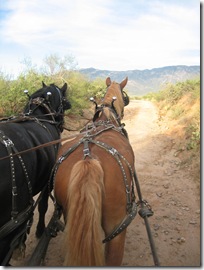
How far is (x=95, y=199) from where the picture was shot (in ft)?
6.98

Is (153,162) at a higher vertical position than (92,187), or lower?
lower

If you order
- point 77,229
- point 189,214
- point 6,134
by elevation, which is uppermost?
point 6,134

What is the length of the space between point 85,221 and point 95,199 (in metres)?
0.19

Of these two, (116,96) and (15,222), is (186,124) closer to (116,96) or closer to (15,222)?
(116,96)

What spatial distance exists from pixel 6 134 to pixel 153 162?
5.18 meters

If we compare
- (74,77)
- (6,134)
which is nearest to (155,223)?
(6,134)

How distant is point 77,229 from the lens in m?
2.13

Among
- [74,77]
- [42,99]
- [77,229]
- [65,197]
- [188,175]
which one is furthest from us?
[74,77]

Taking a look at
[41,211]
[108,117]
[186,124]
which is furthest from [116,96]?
[186,124]

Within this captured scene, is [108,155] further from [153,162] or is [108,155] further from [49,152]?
[153,162]

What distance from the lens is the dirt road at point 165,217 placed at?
3551 millimetres

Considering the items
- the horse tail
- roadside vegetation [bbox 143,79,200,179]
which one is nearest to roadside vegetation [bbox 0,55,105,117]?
roadside vegetation [bbox 143,79,200,179]

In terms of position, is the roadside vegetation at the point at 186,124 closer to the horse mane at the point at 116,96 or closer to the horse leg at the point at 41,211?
the horse mane at the point at 116,96

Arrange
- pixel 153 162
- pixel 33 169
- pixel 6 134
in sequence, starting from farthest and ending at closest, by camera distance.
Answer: pixel 153 162, pixel 33 169, pixel 6 134
